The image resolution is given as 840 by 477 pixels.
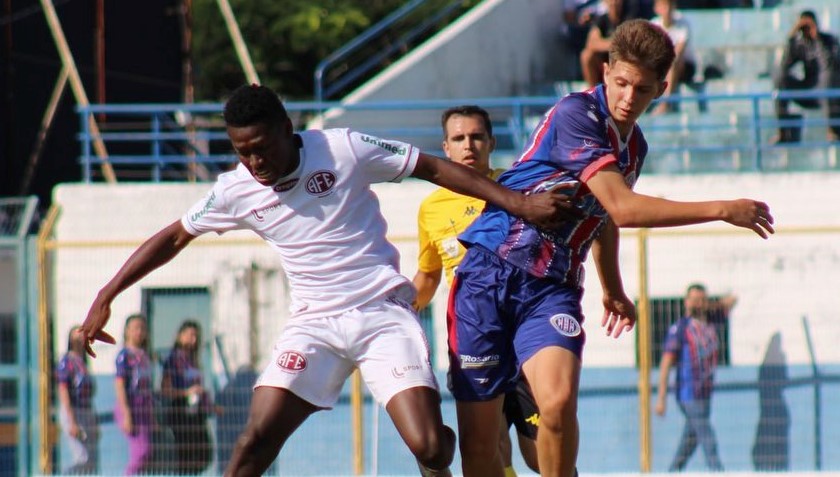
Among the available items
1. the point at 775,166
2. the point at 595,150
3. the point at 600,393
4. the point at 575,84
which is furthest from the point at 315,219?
the point at 575,84

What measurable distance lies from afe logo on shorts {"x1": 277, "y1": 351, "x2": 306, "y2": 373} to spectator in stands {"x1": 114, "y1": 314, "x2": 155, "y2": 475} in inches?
212

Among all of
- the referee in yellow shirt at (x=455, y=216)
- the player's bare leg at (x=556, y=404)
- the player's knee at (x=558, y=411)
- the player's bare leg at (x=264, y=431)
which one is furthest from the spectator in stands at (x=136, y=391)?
the player's knee at (x=558, y=411)

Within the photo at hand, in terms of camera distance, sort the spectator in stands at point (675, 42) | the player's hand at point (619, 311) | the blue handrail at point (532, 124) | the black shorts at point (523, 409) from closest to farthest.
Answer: the player's hand at point (619, 311), the black shorts at point (523, 409), the blue handrail at point (532, 124), the spectator in stands at point (675, 42)

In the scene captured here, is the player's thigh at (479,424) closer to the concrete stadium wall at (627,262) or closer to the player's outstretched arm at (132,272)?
the player's outstretched arm at (132,272)

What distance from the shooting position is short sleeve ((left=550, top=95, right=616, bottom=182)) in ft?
18.5

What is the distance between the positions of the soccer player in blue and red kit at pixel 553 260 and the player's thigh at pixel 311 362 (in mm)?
549

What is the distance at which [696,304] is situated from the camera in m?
10.9

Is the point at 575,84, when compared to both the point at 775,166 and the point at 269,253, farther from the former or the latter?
the point at 269,253

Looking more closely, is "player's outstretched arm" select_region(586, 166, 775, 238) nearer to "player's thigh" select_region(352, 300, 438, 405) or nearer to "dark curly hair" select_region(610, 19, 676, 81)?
"dark curly hair" select_region(610, 19, 676, 81)

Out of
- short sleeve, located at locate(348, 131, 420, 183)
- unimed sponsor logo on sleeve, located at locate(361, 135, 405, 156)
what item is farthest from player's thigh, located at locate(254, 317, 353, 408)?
unimed sponsor logo on sleeve, located at locate(361, 135, 405, 156)

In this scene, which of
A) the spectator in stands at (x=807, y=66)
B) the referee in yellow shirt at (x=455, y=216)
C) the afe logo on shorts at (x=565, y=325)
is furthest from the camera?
the spectator in stands at (x=807, y=66)

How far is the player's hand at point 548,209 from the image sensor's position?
564 cm

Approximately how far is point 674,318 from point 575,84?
19.1ft

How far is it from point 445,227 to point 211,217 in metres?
1.65
